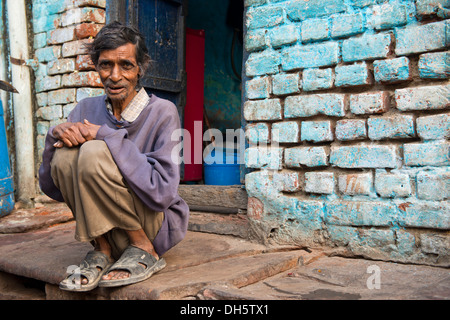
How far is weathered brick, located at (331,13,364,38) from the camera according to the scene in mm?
2207

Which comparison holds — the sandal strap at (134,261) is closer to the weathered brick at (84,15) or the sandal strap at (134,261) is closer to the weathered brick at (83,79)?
the weathered brick at (83,79)

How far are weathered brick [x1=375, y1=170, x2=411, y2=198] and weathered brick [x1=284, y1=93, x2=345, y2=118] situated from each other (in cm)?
38

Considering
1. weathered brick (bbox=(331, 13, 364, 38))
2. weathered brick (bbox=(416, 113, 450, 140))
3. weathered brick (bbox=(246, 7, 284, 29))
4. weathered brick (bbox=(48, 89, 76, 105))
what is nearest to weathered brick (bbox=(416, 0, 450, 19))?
weathered brick (bbox=(331, 13, 364, 38))

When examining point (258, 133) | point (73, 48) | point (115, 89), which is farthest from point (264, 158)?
point (73, 48)

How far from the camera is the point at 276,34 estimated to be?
248 cm

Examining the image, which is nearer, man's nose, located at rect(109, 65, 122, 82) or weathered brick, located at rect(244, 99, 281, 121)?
man's nose, located at rect(109, 65, 122, 82)

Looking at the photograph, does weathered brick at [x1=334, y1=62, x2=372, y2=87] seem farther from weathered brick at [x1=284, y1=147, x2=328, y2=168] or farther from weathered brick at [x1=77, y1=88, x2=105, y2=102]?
weathered brick at [x1=77, y1=88, x2=105, y2=102]

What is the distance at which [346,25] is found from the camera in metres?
2.24

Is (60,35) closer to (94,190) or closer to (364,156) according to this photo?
(94,190)
